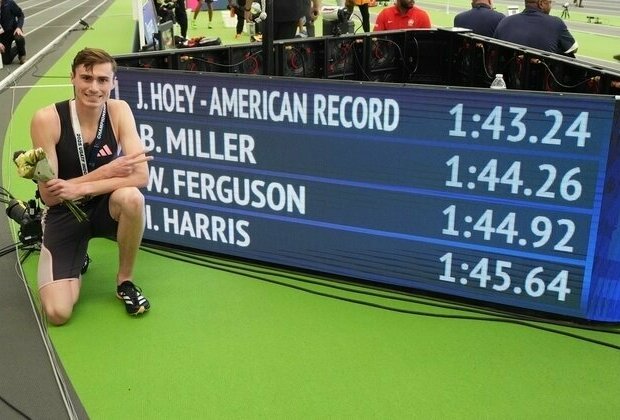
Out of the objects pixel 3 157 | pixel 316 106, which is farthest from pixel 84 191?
pixel 3 157

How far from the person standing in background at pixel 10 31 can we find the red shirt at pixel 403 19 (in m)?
8.28

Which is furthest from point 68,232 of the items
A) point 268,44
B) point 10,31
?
point 10,31

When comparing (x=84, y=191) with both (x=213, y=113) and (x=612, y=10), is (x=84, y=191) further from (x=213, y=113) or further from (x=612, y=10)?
(x=612, y=10)

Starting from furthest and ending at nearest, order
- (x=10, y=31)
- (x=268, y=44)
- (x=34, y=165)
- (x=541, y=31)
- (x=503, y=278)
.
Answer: (x=10, y=31) < (x=541, y=31) < (x=268, y=44) < (x=503, y=278) < (x=34, y=165)

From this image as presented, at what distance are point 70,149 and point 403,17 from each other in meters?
6.27

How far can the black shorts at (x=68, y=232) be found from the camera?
392 cm

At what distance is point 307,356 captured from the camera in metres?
3.57

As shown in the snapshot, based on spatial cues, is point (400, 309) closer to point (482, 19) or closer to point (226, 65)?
point (226, 65)

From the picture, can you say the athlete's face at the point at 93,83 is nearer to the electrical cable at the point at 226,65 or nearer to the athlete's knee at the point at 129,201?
the athlete's knee at the point at 129,201

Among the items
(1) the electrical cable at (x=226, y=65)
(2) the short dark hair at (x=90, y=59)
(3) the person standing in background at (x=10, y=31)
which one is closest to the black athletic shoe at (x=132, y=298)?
(2) the short dark hair at (x=90, y=59)

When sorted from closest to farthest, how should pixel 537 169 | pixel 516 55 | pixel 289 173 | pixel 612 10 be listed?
pixel 537 169, pixel 289 173, pixel 516 55, pixel 612 10

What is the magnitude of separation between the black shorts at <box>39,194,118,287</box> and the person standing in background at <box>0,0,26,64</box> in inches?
436

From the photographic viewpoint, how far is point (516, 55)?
5973mm

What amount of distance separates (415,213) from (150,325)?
5.44ft
